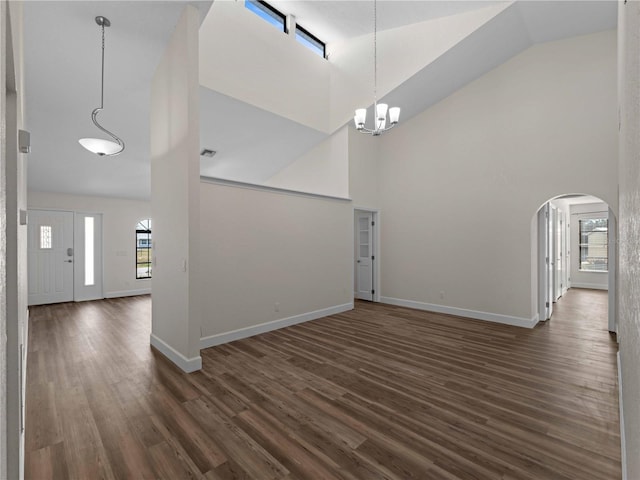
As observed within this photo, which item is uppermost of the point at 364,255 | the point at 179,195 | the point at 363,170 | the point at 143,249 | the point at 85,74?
the point at 85,74

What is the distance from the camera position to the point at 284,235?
16.2ft

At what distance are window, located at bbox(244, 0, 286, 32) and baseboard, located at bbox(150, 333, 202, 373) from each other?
528cm

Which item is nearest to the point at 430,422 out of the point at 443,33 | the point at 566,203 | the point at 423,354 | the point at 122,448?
the point at 423,354

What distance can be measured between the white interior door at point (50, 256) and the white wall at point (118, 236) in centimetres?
42

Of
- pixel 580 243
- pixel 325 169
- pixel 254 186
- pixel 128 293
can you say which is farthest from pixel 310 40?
pixel 580 243

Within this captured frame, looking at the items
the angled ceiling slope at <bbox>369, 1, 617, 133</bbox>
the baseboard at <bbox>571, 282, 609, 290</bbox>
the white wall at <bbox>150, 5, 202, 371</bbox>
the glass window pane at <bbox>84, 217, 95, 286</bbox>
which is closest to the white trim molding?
the white wall at <bbox>150, 5, 202, 371</bbox>

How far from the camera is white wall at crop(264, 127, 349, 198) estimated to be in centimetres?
626

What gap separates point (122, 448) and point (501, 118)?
6426 mm

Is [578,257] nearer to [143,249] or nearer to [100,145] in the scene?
[100,145]

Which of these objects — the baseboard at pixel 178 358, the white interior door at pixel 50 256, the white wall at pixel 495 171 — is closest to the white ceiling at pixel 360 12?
the white wall at pixel 495 171

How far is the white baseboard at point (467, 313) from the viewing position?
191 inches

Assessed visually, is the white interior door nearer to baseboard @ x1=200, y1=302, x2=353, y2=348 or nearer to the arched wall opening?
baseboard @ x1=200, y1=302, x2=353, y2=348

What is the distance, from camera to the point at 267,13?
17.4 feet

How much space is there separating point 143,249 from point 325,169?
552 cm
